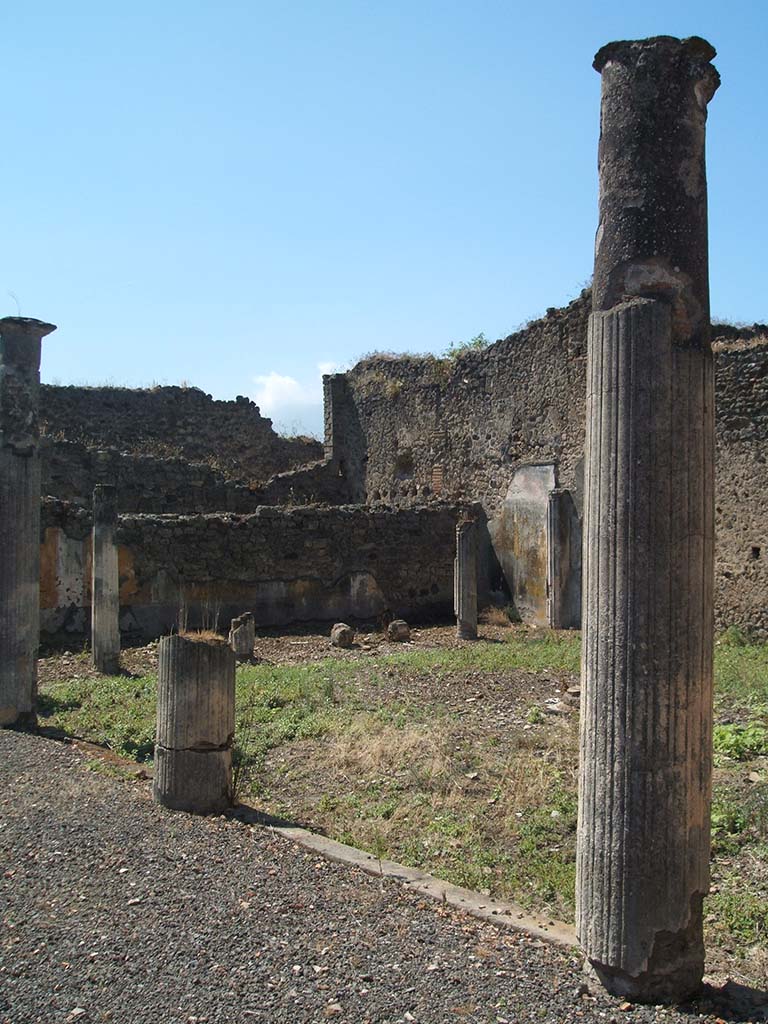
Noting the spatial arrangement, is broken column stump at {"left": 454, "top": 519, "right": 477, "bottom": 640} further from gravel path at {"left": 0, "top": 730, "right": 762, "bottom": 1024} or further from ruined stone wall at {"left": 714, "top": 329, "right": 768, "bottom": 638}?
gravel path at {"left": 0, "top": 730, "right": 762, "bottom": 1024}

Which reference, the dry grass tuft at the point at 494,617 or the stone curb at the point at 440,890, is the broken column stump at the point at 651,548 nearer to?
the stone curb at the point at 440,890

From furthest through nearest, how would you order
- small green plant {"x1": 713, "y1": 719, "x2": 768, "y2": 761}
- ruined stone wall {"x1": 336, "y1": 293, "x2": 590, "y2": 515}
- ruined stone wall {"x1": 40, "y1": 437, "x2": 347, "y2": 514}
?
ruined stone wall {"x1": 40, "y1": 437, "x2": 347, "y2": 514}
ruined stone wall {"x1": 336, "y1": 293, "x2": 590, "y2": 515}
small green plant {"x1": 713, "y1": 719, "x2": 768, "y2": 761}

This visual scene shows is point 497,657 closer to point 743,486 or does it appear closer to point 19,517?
point 743,486

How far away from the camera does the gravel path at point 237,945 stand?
136 inches

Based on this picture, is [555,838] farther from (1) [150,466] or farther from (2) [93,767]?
(1) [150,466]

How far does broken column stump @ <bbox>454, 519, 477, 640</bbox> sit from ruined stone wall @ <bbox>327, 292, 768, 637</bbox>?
1841 mm

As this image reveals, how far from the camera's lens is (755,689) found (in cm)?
910

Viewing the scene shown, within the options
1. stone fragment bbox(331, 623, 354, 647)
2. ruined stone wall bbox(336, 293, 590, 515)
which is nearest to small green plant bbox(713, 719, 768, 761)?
stone fragment bbox(331, 623, 354, 647)

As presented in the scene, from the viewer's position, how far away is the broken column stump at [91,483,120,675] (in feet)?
38.6

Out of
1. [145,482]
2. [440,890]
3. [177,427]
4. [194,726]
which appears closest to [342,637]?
[145,482]

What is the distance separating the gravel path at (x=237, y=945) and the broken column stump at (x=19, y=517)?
11.0 feet

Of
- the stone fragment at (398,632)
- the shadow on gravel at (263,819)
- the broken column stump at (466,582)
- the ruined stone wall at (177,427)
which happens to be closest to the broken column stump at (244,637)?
the stone fragment at (398,632)

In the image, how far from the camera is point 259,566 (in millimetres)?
15406

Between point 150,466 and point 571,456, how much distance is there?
803cm
